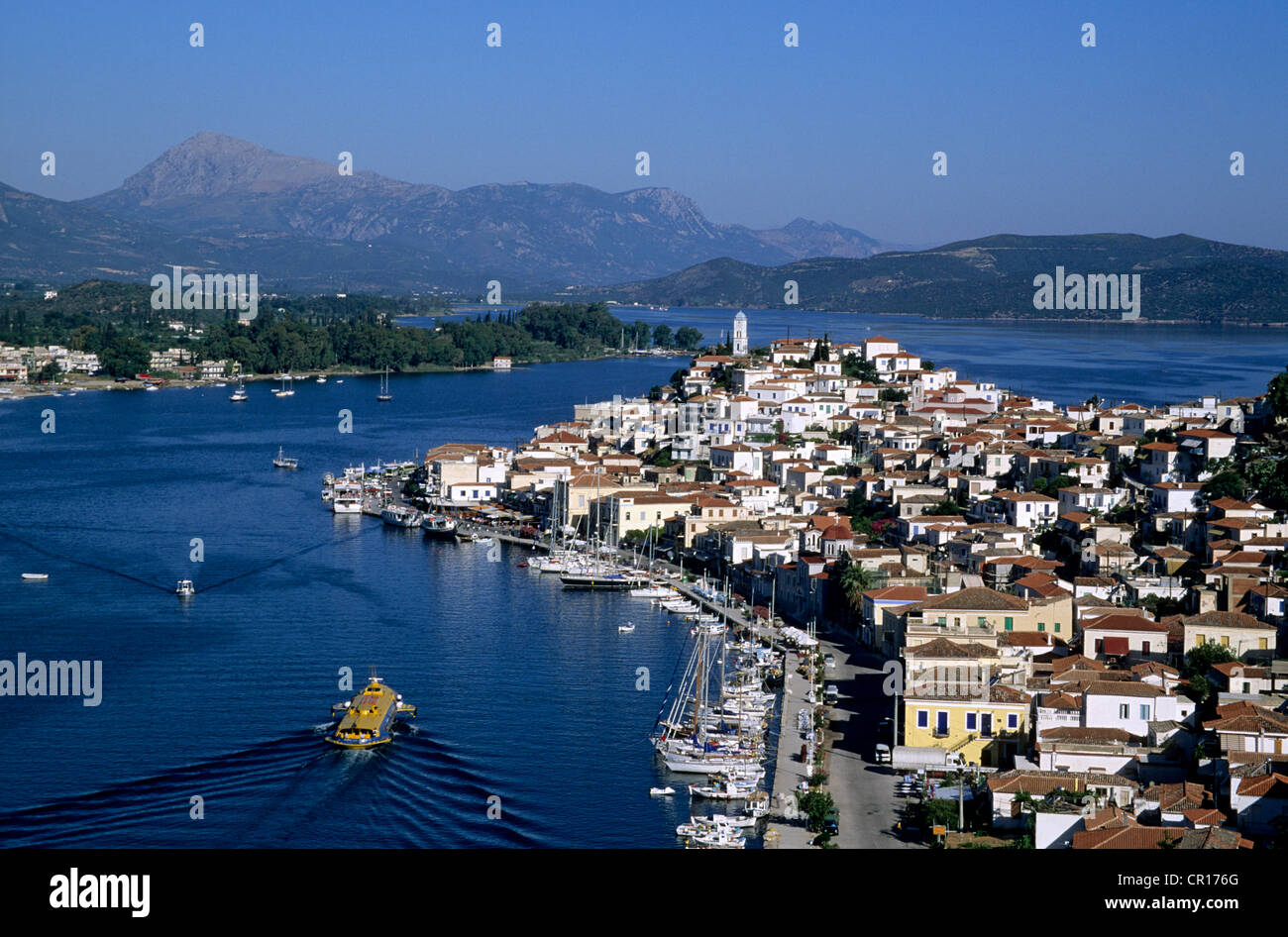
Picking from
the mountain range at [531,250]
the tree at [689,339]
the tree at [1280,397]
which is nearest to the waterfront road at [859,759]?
the tree at [1280,397]

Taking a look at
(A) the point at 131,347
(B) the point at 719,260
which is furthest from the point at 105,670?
(B) the point at 719,260

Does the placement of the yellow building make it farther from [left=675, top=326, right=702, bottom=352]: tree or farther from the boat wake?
[left=675, top=326, right=702, bottom=352]: tree

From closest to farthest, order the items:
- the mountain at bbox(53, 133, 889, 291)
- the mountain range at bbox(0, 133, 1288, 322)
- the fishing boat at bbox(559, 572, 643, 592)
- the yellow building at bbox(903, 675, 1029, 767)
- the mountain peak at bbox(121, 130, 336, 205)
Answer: the yellow building at bbox(903, 675, 1029, 767) → the fishing boat at bbox(559, 572, 643, 592) → the mountain range at bbox(0, 133, 1288, 322) → the mountain at bbox(53, 133, 889, 291) → the mountain peak at bbox(121, 130, 336, 205)

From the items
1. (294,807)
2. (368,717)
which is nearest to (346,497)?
(368,717)

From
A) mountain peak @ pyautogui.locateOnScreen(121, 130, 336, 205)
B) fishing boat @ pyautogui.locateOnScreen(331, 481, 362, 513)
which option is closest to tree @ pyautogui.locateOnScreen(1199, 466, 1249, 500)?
fishing boat @ pyautogui.locateOnScreen(331, 481, 362, 513)

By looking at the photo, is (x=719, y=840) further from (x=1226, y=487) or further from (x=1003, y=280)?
(x=1003, y=280)

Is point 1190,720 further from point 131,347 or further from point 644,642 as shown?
point 131,347
